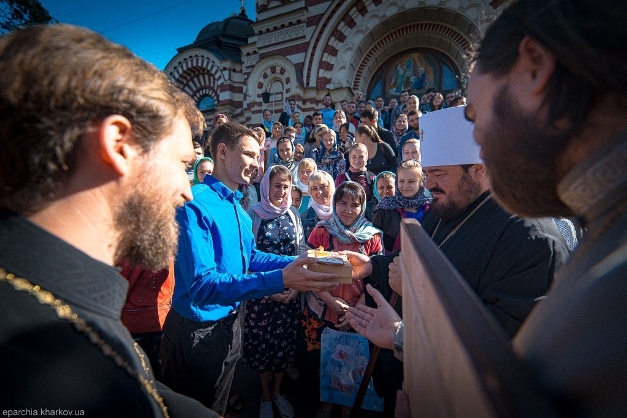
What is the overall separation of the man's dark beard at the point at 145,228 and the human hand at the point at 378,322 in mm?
1093

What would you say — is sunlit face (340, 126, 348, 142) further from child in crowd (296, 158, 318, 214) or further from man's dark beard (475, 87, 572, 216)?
man's dark beard (475, 87, 572, 216)

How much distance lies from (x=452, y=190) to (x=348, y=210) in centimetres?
120

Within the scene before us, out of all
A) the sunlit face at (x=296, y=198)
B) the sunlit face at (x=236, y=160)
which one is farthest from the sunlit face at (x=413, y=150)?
the sunlit face at (x=236, y=160)

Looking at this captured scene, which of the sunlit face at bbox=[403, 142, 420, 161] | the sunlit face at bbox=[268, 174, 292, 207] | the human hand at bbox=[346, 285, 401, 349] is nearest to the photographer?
the human hand at bbox=[346, 285, 401, 349]

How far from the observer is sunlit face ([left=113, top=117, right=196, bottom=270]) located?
A: 2.77 ft

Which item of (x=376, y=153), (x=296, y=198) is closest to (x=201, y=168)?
(x=296, y=198)

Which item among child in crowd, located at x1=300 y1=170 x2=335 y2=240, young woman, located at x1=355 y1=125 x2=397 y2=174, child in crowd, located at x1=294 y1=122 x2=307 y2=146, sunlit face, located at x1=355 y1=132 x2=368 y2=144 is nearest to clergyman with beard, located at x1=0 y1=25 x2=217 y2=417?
child in crowd, located at x1=300 y1=170 x2=335 y2=240

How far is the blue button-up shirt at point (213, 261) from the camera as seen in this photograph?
1730 mm

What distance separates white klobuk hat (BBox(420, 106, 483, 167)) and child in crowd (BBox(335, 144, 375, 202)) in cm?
211

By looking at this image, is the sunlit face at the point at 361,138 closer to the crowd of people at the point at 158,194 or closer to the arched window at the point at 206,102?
the crowd of people at the point at 158,194

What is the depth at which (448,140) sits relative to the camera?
2188mm

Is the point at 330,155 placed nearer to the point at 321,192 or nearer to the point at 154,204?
the point at 321,192

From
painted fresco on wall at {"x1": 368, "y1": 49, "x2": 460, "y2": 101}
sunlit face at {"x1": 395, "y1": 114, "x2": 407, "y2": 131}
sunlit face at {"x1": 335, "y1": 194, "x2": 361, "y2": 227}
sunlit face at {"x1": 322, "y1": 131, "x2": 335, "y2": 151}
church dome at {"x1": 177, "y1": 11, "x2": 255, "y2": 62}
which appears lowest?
sunlit face at {"x1": 335, "y1": 194, "x2": 361, "y2": 227}

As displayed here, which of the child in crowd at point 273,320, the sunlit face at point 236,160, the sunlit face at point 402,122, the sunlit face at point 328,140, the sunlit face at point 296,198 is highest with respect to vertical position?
the sunlit face at point 402,122
